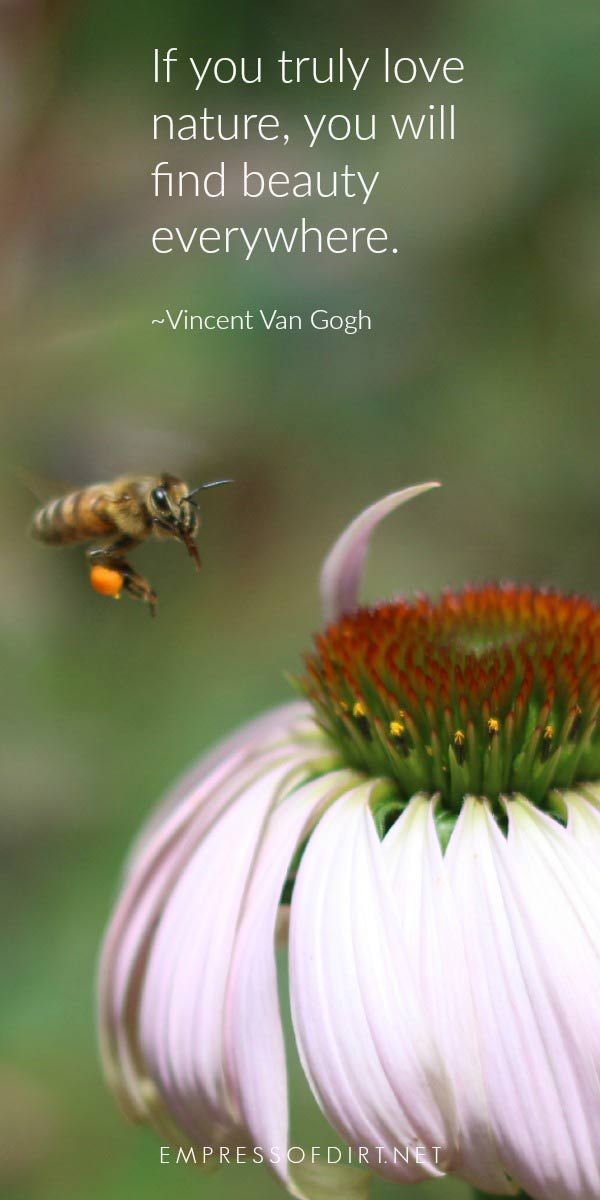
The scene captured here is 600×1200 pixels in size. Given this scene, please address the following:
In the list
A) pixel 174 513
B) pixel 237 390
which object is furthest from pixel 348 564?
pixel 237 390

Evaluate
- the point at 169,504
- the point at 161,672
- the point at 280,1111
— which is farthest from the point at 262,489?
the point at 280,1111

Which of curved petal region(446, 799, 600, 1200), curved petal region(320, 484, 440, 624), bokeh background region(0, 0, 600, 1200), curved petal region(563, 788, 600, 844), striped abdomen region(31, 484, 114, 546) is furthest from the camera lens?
bokeh background region(0, 0, 600, 1200)

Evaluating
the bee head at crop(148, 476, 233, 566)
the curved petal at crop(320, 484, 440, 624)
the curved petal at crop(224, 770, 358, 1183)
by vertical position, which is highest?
the bee head at crop(148, 476, 233, 566)

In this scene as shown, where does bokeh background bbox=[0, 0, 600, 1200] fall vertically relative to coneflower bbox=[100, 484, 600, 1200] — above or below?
above

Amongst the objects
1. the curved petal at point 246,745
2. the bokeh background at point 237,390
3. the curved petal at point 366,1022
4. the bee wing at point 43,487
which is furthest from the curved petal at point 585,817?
the bokeh background at point 237,390

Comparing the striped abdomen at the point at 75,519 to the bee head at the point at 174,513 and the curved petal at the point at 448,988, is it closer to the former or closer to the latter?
the bee head at the point at 174,513

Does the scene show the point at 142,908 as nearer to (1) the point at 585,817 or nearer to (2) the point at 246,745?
(2) the point at 246,745

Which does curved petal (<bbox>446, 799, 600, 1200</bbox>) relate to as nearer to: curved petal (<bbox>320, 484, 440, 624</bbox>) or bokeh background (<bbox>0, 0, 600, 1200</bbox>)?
curved petal (<bbox>320, 484, 440, 624</bbox>)

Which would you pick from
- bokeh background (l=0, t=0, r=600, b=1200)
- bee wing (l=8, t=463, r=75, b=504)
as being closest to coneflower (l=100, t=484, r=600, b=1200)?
bee wing (l=8, t=463, r=75, b=504)
